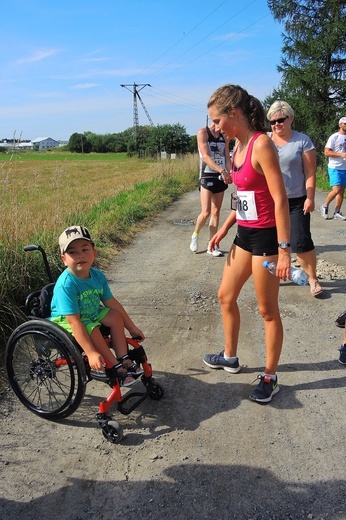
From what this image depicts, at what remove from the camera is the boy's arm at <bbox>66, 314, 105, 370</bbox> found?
2.48 m

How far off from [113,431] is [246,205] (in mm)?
1685

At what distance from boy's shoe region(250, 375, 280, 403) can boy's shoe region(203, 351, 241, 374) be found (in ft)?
1.16

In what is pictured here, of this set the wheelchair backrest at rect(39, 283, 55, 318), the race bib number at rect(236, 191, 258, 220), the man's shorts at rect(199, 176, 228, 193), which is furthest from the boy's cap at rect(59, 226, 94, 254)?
the man's shorts at rect(199, 176, 228, 193)

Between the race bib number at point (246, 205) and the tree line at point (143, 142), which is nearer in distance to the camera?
the race bib number at point (246, 205)

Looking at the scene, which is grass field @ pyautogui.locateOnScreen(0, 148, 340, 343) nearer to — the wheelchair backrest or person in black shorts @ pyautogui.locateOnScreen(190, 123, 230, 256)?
the wheelchair backrest

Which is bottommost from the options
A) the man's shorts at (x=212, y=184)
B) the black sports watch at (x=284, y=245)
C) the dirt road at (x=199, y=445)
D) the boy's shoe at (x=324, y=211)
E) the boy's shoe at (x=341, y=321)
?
the dirt road at (x=199, y=445)

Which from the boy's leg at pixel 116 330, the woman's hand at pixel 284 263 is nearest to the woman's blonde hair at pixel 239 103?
the woman's hand at pixel 284 263

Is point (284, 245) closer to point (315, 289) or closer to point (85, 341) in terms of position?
point (85, 341)

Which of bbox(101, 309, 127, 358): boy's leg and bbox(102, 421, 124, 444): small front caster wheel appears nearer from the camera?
bbox(102, 421, 124, 444): small front caster wheel

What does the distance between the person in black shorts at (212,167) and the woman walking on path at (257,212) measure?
8.29ft

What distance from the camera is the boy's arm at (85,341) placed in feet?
8.14

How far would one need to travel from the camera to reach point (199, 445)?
249 cm

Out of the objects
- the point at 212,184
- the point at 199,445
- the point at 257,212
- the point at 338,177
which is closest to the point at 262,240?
the point at 257,212

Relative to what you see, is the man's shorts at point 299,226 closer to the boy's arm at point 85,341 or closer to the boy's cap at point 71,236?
the boy's cap at point 71,236
